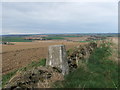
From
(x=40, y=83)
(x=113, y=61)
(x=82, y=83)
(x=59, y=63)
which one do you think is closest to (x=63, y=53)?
(x=59, y=63)

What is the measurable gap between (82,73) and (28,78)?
1989 millimetres

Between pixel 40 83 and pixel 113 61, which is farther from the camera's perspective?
pixel 113 61

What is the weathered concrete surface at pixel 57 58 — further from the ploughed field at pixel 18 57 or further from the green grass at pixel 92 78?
the ploughed field at pixel 18 57

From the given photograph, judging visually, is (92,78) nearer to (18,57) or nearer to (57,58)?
(57,58)

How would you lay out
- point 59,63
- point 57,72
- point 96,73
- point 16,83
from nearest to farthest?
point 16,83 < point 57,72 < point 59,63 < point 96,73

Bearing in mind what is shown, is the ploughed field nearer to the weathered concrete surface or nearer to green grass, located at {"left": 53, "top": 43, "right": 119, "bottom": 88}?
the weathered concrete surface

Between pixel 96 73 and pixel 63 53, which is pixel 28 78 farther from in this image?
pixel 96 73

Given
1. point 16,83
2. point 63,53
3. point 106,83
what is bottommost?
point 106,83

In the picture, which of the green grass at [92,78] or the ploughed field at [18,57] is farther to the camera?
the ploughed field at [18,57]

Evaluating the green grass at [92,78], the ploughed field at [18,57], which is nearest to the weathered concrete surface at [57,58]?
the green grass at [92,78]

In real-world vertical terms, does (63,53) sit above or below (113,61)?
above

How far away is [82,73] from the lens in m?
4.65

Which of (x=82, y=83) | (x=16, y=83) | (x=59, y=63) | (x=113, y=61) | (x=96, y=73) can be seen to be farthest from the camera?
(x=113, y=61)

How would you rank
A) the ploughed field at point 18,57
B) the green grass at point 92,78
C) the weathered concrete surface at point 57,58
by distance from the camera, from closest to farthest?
the green grass at point 92,78 < the weathered concrete surface at point 57,58 < the ploughed field at point 18,57
